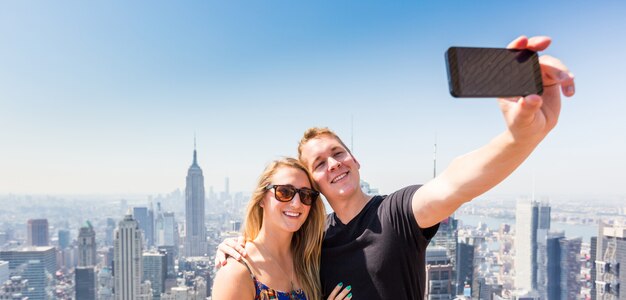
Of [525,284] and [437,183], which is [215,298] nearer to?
[437,183]

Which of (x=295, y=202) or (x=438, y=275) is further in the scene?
(x=438, y=275)

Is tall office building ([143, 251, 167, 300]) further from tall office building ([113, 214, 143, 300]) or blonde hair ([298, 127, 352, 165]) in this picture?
blonde hair ([298, 127, 352, 165])

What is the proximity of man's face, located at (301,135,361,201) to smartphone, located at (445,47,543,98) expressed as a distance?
75 cm

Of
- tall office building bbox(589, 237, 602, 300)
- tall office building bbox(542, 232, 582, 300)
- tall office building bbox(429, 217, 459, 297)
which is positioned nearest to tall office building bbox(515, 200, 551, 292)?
tall office building bbox(542, 232, 582, 300)

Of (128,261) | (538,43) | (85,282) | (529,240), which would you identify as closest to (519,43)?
(538,43)

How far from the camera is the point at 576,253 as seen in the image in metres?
30.6

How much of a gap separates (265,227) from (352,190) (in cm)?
31

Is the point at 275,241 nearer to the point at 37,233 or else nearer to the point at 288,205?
the point at 288,205

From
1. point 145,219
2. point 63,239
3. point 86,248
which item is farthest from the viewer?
point 145,219

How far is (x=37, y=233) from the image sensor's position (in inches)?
1565

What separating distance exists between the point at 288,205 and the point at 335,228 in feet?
0.56

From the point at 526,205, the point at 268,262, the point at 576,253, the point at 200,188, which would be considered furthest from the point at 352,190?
the point at 200,188

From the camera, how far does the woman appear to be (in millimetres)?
1332

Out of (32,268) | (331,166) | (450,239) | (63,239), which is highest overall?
(331,166)
